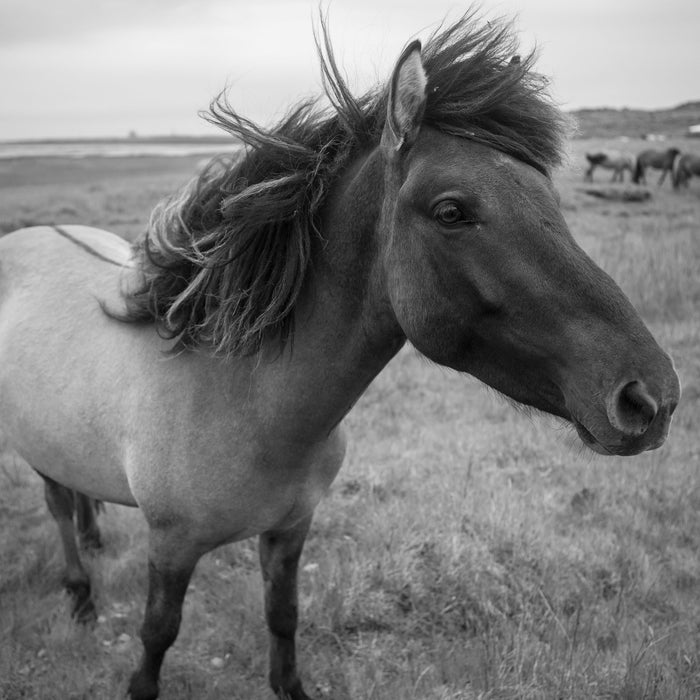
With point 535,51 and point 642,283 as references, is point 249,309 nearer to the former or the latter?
point 535,51

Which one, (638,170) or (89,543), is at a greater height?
(638,170)

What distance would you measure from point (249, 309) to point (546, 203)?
105 centimetres

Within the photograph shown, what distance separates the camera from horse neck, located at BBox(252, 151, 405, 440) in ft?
6.66

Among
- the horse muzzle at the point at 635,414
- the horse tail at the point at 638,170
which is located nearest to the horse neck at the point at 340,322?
the horse muzzle at the point at 635,414

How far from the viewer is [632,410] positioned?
5.18 feet

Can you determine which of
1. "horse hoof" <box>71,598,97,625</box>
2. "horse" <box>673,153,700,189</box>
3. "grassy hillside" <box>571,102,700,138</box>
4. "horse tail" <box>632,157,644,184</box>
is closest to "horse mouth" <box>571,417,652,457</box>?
"horse hoof" <box>71,598,97,625</box>

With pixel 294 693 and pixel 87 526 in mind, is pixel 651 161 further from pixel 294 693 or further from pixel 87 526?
pixel 294 693

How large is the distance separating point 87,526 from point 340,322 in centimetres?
305

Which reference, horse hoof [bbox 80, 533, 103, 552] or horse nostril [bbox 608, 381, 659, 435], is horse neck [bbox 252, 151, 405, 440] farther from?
horse hoof [bbox 80, 533, 103, 552]

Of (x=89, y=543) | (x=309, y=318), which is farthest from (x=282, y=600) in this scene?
(x=89, y=543)

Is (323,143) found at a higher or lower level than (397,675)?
higher

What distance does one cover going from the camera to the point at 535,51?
6.74 feet

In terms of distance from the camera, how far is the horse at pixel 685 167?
2538cm

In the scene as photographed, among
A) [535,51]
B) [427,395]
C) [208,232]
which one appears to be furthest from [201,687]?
[427,395]
